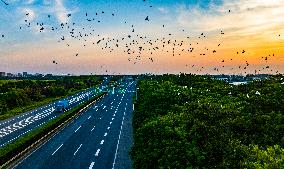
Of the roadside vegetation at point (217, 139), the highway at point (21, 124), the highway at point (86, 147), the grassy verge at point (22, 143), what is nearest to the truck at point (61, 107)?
the highway at point (21, 124)

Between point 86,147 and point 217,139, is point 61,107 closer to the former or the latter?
point 86,147

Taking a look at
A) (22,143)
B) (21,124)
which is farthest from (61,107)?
(22,143)

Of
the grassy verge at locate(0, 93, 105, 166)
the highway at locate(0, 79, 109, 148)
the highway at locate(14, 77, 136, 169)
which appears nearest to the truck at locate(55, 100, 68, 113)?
the highway at locate(0, 79, 109, 148)

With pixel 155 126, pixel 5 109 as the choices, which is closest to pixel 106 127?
pixel 5 109

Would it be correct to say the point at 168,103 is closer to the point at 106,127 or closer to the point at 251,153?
the point at 251,153

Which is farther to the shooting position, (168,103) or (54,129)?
(54,129)

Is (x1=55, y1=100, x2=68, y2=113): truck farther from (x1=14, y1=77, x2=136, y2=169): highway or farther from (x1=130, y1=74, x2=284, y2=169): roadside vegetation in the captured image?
(x1=130, y1=74, x2=284, y2=169): roadside vegetation

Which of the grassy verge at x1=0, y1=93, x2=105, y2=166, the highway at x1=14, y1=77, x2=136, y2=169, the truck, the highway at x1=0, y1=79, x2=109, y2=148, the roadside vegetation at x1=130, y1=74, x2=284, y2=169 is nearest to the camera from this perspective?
the roadside vegetation at x1=130, y1=74, x2=284, y2=169

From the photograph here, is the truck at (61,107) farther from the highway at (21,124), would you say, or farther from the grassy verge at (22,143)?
the grassy verge at (22,143)
